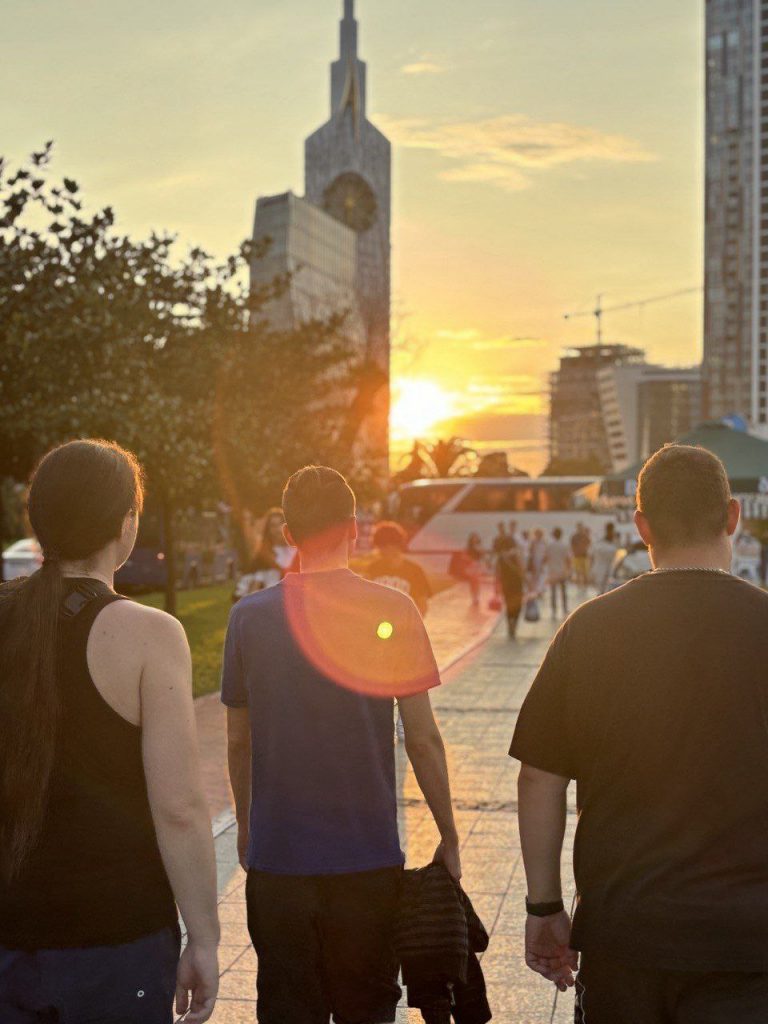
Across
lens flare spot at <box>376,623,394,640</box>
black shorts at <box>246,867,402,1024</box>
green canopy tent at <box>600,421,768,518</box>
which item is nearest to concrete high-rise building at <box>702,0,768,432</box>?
green canopy tent at <box>600,421,768,518</box>

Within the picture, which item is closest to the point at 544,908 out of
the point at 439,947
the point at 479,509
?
the point at 439,947

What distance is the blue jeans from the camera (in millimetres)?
2477

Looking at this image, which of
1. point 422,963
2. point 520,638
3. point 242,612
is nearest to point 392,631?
point 242,612

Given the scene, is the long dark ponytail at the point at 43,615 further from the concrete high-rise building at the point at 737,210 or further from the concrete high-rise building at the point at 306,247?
the concrete high-rise building at the point at 737,210

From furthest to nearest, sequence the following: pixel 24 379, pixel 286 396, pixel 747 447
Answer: pixel 286 396
pixel 747 447
pixel 24 379

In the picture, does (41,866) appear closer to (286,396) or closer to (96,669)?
(96,669)

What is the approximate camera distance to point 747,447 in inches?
797

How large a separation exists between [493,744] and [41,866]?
8.91 m

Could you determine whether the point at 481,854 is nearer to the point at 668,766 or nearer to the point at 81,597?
the point at 668,766

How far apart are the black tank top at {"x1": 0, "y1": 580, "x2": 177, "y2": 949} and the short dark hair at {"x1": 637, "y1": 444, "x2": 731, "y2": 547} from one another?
3.82ft

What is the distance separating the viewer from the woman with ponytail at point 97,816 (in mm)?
2496

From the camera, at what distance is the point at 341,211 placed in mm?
146125

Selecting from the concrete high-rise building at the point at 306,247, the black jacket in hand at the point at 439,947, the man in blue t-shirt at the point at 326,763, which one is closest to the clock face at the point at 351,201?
the concrete high-rise building at the point at 306,247

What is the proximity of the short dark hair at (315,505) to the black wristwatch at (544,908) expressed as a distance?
1.16 meters
